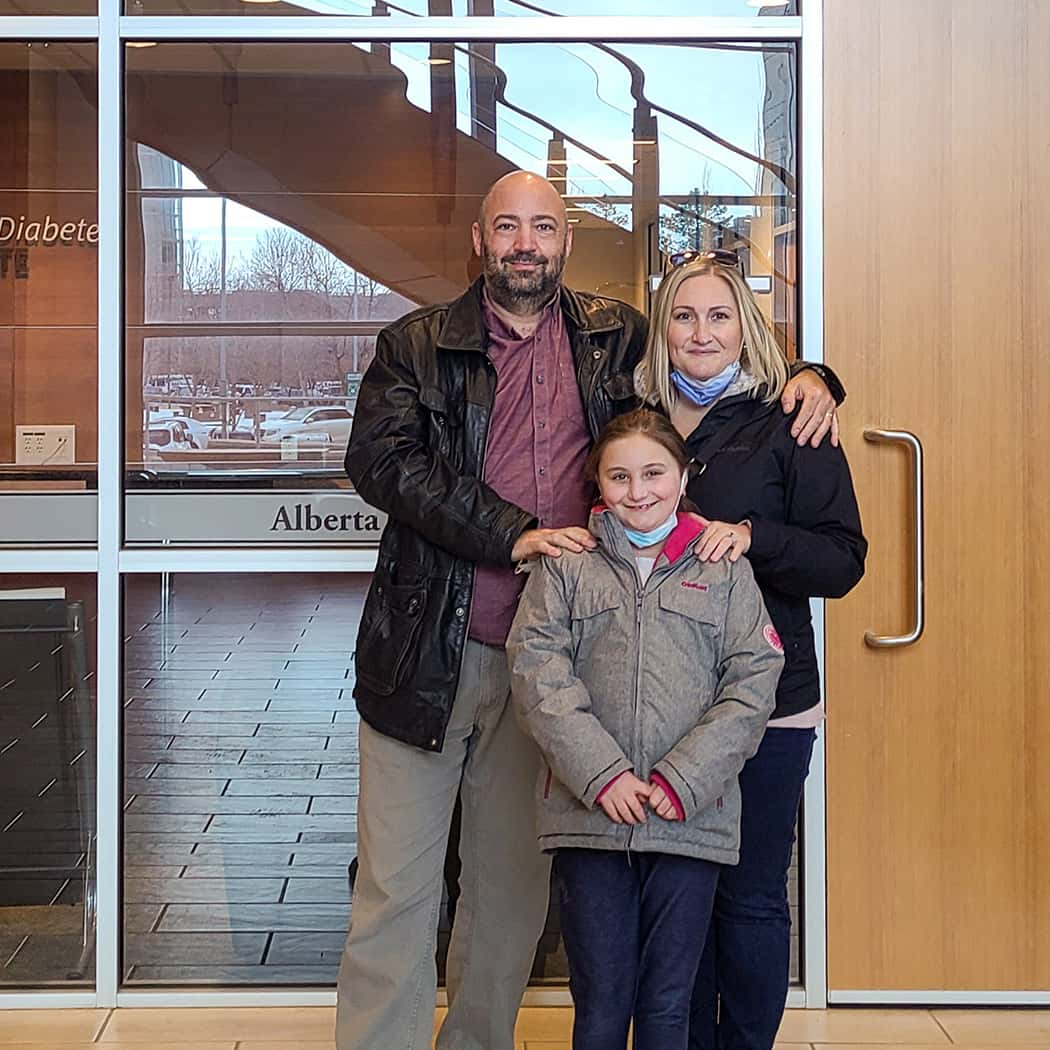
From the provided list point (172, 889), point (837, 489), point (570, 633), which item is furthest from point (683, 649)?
point (172, 889)

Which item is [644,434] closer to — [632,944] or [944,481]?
[632,944]

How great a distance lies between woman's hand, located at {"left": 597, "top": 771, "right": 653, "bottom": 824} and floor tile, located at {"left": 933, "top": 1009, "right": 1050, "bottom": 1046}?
4.23 feet

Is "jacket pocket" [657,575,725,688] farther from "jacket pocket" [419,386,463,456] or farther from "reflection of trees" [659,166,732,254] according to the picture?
"reflection of trees" [659,166,732,254]

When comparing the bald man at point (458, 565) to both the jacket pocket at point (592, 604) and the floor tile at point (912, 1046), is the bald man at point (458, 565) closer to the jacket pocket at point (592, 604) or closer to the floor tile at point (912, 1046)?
the jacket pocket at point (592, 604)

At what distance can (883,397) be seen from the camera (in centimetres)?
313

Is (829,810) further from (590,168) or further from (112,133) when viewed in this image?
(112,133)

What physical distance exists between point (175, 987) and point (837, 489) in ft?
6.11

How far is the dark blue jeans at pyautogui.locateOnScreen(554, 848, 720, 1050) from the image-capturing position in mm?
2271

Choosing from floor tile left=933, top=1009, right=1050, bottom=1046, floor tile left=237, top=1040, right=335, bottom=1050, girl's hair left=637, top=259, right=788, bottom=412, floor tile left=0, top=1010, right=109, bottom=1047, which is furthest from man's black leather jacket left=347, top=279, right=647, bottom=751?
floor tile left=933, top=1009, right=1050, bottom=1046

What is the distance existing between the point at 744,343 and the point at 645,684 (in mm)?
615

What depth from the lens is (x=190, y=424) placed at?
3.16 metres

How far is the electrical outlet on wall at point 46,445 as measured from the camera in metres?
3.15

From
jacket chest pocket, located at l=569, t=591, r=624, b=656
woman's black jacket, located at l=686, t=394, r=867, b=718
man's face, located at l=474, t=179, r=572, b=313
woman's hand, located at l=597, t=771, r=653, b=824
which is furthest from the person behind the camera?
man's face, located at l=474, t=179, r=572, b=313

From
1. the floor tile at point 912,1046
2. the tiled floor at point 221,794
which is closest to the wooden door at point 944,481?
the floor tile at point 912,1046
